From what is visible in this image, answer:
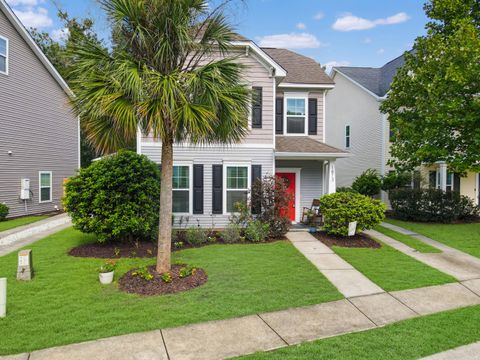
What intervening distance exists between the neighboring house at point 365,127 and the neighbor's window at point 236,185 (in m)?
9.96

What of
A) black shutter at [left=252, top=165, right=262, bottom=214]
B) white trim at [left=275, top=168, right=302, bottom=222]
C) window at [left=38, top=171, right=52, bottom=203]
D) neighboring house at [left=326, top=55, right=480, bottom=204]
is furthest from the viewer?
neighboring house at [left=326, top=55, right=480, bottom=204]

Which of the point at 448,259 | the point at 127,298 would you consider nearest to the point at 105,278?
the point at 127,298

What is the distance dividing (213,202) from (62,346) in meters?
7.58

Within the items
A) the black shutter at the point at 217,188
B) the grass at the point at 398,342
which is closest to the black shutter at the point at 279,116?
the black shutter at the point at 217,188

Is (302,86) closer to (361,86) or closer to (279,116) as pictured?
(279,116)

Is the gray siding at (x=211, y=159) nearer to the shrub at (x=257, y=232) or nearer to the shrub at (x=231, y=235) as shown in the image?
the shrub at (x=231, y=235)

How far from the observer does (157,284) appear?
6.05 m

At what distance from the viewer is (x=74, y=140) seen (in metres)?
20.1

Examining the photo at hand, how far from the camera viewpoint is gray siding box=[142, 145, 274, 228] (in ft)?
37.5

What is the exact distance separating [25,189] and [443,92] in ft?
56.6

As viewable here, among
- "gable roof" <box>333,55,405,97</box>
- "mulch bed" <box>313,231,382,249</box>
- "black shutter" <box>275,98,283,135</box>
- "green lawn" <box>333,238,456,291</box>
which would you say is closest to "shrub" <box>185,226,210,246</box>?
"mulch bed" <box>313,231,382,249</box>

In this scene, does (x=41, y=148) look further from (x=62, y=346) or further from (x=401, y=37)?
(x=401, y=37)

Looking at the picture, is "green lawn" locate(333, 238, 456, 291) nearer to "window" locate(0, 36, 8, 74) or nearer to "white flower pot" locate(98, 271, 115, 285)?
"white flower pot" locate(98, 271, 115, 285)

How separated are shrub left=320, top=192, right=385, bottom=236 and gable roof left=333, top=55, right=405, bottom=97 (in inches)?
409
